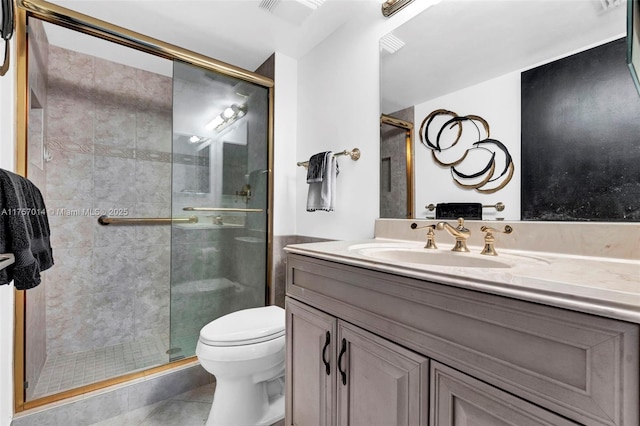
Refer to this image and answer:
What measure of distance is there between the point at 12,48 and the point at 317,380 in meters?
1.84

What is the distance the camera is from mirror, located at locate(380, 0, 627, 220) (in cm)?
91

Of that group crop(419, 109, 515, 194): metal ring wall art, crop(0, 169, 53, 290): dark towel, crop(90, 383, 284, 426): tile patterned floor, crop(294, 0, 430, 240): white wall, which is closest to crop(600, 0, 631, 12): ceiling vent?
crop(419, 109, 515, 194): metal ring wall art

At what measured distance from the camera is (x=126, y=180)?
6.99 feet

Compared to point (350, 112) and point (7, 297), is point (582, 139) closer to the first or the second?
point (350, 112)

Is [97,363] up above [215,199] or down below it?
below

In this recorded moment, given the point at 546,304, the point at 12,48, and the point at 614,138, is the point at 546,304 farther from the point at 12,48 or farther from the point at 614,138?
the point at 12,48

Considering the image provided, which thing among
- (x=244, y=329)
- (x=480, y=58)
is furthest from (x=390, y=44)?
(x=244, y=329)

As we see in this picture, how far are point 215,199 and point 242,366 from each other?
0.98m

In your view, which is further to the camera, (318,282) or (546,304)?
(318,282)

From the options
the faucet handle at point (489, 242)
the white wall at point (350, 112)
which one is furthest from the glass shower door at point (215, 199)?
the faucet handle at point (489, 242)

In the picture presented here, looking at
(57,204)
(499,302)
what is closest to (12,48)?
(57,204)

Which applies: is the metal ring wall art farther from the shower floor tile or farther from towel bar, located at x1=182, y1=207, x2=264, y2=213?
the shower floor tile

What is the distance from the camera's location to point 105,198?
81.2 inches

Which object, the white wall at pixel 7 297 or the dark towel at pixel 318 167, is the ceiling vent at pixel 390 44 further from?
the white wall at pixel 7 297
